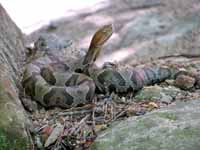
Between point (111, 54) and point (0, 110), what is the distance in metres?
3.17

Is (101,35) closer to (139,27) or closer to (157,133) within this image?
(157,133)

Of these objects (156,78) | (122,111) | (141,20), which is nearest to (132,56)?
(141,20)

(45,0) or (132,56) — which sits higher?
(45,0)

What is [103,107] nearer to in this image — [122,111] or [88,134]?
[122,111]

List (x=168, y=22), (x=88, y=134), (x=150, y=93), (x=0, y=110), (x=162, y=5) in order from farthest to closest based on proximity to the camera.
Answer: (x=162, y=5), (x=168, y=22), (x=150, y=93), (x=88, y=134), (x=0, y=110)

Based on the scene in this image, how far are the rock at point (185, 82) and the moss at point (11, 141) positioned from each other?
1450 mm

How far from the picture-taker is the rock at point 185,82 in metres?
3.26

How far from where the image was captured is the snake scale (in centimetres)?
312

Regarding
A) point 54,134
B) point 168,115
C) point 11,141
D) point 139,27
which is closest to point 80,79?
point 54,134

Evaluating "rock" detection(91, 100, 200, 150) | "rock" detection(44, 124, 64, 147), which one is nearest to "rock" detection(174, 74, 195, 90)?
"rock" detection(91, 100, 200, 150)

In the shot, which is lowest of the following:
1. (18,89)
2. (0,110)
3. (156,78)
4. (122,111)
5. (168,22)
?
(168,22)

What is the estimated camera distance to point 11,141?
85.5 inches

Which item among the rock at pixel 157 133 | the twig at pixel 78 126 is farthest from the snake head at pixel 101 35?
the rock at pixel 157 133

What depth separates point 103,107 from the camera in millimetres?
2912
